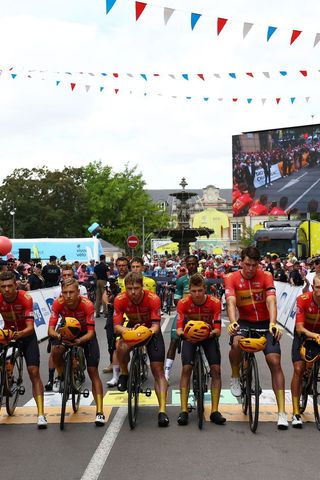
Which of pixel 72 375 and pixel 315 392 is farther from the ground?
pixel 72 375

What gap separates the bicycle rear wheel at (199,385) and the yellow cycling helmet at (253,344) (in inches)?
23.2

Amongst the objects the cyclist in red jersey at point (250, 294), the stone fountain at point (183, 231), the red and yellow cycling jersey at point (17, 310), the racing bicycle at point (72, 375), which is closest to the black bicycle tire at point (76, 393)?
the racing bicycle at point (72, 375)

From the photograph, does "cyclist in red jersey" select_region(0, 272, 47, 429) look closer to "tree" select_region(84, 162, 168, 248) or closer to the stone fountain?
the stone fountain

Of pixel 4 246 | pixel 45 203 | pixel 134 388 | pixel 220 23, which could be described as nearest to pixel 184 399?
pixel 134 388

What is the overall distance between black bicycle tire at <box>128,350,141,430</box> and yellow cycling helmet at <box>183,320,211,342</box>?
648mm

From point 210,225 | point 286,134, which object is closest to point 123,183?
point 286,134

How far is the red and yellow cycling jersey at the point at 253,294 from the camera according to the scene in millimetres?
7434

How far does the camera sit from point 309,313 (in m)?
7.24

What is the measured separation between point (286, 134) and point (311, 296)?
203 ft

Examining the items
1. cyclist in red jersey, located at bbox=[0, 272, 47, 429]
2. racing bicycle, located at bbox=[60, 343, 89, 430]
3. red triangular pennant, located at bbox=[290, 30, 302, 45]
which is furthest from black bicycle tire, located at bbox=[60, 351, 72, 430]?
red triangular pennant, located at bbox=[290, 30, 302, 45]

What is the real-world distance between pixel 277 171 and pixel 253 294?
199 ft

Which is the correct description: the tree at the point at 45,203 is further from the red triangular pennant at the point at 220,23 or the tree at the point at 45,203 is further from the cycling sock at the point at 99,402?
the cycling sock at the point at 99,402

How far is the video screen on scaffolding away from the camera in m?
65.8

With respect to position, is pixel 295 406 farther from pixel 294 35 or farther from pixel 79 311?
pixel 294 35
